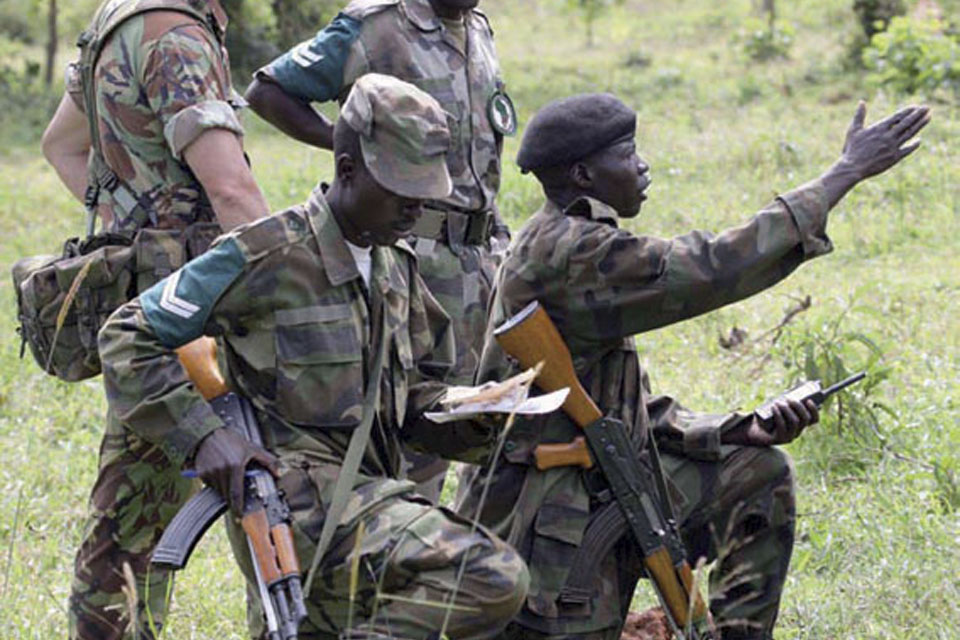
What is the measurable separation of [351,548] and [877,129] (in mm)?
1436

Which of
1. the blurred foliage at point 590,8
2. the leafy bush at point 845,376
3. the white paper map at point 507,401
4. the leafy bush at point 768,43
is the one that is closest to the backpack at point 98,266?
the white paper map at point 507,401

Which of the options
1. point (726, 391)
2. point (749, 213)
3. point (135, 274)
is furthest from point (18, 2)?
point (135, 274)

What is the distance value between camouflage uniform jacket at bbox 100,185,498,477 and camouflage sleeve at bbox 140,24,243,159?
676mm

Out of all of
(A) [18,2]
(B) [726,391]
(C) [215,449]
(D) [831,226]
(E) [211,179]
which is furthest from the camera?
(A) [18,2]

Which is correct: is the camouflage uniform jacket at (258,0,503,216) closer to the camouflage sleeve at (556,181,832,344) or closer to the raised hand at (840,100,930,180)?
the camouflage sleeve at (556,181,832,344)

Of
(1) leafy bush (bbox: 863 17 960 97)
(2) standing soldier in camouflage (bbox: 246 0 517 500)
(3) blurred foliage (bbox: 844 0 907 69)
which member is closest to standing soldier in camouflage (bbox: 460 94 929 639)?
(2) standing soldier in camouflage (bbox: 246 0 517 500)

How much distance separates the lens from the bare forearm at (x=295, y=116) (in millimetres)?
4883

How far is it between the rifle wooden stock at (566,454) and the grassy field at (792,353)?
958 mm

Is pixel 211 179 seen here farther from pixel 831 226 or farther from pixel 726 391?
pixel 831 226

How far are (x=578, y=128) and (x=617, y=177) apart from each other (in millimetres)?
145

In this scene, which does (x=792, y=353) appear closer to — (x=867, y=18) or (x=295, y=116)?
(x=295, y=116)

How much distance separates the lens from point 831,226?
29.7 feet

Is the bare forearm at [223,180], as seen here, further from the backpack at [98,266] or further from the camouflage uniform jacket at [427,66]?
the camouflage uniform jacket at [427,66]

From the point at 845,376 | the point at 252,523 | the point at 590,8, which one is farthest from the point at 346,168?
the point at 590,8
